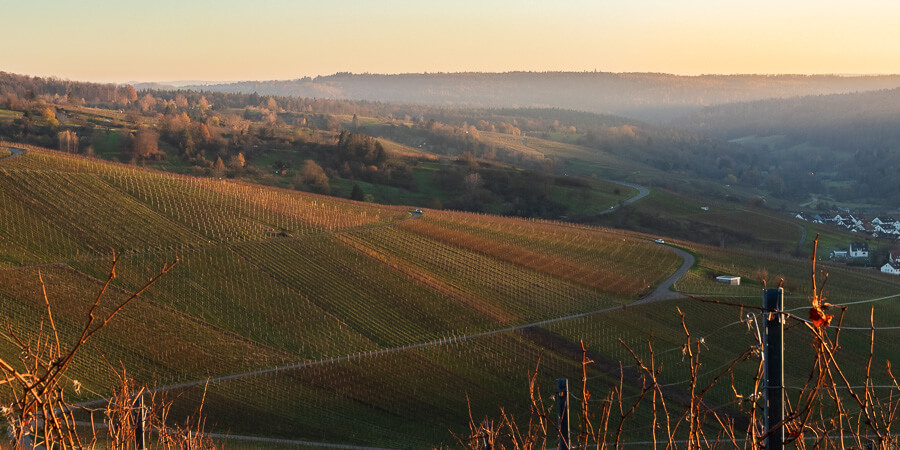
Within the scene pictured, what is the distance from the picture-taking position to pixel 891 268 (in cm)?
6328

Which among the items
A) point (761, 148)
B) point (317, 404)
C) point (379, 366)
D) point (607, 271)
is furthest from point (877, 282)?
point (761, 148)

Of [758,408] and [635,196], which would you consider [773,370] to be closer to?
[758,408]

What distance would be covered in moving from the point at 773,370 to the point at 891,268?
6890 cm

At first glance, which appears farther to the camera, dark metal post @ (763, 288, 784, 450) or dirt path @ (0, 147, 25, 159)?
dirt path @ (0, 147, 25, 159)

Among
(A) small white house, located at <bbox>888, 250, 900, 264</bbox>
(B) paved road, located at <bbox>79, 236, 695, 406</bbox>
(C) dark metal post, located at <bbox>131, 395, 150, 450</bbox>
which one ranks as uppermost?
(C) dark metal post, located at <bbox>131, 395, 150, 450</bbox>

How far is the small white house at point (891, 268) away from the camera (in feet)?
205

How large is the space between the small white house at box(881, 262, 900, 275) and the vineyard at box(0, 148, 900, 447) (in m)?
11.1

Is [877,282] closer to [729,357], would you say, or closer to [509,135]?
[729,357]

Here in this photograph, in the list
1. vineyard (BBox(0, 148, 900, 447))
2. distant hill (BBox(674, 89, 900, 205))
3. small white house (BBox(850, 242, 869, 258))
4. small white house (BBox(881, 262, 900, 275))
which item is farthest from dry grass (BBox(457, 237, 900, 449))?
distant hill (BBox(674, 89, 900, 205))

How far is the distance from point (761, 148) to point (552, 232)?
154032mm

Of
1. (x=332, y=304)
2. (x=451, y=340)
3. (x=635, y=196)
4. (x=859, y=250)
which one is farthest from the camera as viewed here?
(x=635, y=196)

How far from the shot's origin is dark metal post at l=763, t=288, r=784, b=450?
370 cm

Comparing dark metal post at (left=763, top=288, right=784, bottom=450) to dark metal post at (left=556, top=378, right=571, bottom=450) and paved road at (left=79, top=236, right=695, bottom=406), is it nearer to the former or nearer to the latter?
dark metal post at (left=556, top=378, right=571, bottom=450)

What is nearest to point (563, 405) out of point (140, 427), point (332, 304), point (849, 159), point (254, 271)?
point (140, 427)
